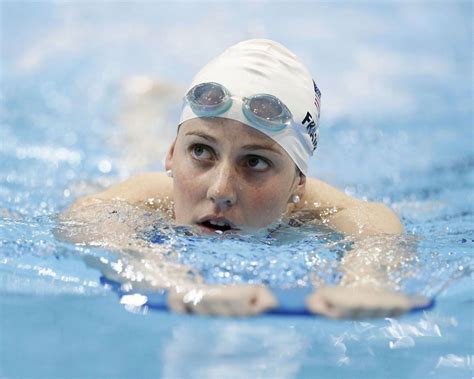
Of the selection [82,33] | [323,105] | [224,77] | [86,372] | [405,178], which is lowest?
[86,372]

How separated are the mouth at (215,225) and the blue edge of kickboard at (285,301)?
41 centimetres

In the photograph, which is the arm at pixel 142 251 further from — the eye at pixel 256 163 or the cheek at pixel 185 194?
the eye at pixel 256 163

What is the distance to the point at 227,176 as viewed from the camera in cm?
259

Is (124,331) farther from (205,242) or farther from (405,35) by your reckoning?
(405,35)

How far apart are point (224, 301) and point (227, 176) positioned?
0.63 meters

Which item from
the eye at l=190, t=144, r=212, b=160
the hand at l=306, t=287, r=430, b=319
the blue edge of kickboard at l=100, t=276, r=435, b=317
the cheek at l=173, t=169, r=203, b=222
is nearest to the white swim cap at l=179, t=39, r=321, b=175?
the eye at l=190, t=144, r=212, b=160

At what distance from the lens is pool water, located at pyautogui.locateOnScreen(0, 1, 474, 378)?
85.3 inches

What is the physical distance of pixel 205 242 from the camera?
2.62 m

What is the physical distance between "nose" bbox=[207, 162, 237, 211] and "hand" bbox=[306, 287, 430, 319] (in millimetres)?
547

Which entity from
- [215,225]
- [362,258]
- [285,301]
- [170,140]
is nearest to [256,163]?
[215,225]

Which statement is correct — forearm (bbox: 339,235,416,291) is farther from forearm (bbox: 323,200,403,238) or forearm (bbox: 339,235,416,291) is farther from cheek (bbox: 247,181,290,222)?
cheek (bbox: 247,181,290,222)

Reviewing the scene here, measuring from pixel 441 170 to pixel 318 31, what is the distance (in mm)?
3221

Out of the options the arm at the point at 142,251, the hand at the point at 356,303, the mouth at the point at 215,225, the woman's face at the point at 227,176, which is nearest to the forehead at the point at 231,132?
the woman's face at the point at 227,176

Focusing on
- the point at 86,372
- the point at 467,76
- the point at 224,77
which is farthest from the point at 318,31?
the point at 86,372
